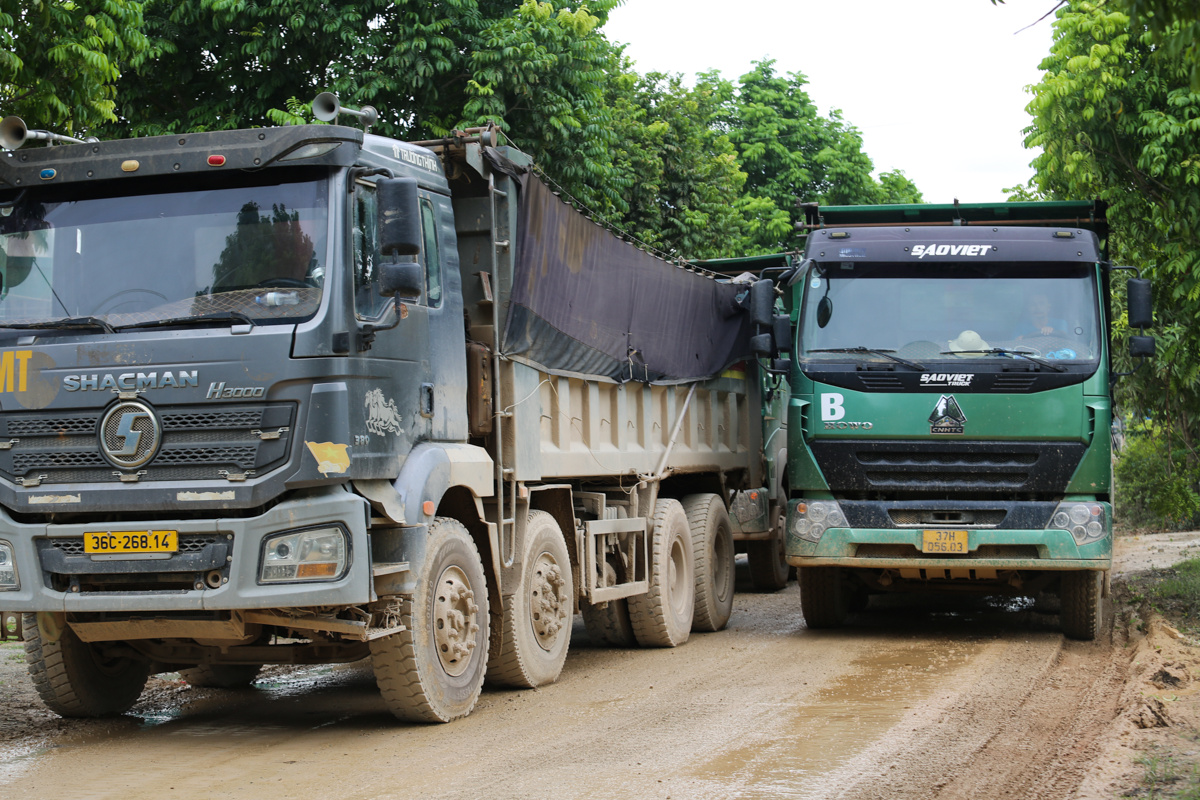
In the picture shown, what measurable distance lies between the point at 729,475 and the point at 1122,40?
5.56m

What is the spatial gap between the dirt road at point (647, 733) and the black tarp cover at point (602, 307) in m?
2.24

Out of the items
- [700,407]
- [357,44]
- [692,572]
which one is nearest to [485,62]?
[357,44]

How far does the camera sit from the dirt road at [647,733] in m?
5.49

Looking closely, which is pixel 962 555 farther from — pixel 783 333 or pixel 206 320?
pixel 206 320

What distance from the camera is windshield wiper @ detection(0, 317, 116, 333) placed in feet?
20.4

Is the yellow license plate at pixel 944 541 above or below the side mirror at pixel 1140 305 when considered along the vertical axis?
below

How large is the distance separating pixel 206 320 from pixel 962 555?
600 centimetres

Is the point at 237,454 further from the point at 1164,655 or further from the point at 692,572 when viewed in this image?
the point at 1164,655

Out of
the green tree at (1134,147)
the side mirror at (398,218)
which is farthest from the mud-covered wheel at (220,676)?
the green tree at (1134,147)

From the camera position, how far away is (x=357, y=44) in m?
14.1

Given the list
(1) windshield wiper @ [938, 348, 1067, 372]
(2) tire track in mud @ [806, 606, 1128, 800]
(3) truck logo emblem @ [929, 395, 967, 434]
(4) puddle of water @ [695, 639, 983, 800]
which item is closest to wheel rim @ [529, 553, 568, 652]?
(4) puddle of water @ [695, 639, 983, 800]

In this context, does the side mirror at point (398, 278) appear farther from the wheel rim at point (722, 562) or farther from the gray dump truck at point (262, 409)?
the wheel rim at point (722, 562)

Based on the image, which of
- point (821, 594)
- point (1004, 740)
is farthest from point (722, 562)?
point (1004, 740)

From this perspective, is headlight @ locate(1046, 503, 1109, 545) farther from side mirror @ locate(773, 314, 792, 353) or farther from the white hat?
side mirror @ locate(773, 314, 792, 353)
